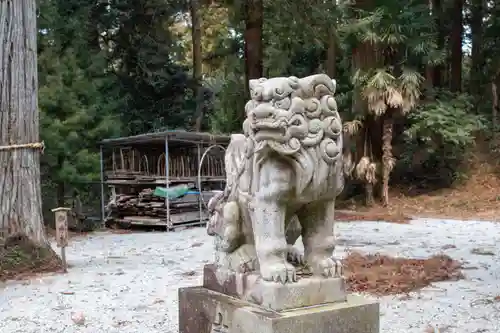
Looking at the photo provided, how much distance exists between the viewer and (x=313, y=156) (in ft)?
9.90

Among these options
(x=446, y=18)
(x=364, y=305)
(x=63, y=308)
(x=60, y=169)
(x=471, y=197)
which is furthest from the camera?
(x=446, y=18)

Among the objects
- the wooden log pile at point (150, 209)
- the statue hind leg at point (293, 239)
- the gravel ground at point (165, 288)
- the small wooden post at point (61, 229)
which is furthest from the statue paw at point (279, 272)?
the wooden log pile at point (150, 209)

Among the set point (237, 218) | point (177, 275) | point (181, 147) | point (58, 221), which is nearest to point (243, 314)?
point (237, 218)

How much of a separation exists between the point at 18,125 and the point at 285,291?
5560 mm

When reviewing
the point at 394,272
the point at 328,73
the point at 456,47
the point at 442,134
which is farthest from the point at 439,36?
the point at 394,272

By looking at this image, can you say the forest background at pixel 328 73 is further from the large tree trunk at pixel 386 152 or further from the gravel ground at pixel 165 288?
the gravel ground at pixel 165 288

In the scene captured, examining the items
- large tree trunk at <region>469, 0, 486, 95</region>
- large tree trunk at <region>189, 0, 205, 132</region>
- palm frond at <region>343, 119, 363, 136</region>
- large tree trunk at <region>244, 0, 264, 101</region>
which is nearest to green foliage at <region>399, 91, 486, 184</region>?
palm frond at <region>343, 119, 363, 136</region>

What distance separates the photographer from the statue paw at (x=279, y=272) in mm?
3002

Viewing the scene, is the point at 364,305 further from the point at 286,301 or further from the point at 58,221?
the point at 58,221

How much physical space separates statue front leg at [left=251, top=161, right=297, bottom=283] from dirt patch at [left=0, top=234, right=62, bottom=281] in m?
5.02

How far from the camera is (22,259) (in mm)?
7422

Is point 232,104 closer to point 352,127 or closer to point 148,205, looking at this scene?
point 352,127

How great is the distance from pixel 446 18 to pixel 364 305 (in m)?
17.3

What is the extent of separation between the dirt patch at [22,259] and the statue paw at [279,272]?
504 centimetres
